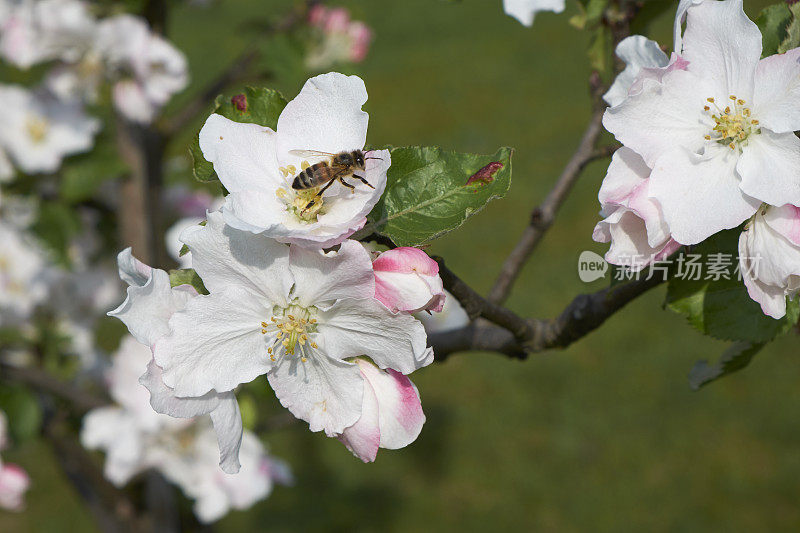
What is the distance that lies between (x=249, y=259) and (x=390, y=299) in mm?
172

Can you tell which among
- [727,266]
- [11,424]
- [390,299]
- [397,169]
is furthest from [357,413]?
[11,424]

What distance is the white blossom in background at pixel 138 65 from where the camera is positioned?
218 cm

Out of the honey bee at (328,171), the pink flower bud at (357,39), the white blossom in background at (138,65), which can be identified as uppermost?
the honey bee at (328,171)

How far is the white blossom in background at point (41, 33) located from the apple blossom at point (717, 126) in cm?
164

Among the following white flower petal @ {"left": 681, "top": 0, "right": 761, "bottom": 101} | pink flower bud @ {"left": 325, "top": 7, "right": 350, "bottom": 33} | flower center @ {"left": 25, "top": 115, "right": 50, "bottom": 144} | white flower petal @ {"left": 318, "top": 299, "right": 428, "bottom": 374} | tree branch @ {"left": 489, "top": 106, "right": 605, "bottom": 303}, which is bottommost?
flower center @ {"left": 25, "top": 115, "right": 50, "bottom": 144}

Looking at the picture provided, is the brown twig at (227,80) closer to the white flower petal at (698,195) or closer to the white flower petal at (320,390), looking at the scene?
the white flower petal at (320,390)

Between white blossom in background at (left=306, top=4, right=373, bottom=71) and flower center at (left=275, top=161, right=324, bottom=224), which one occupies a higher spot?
flower center at (left=275, top=161, right=324, bottom=224)

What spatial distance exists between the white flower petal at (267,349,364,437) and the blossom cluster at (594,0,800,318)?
13.6 inches

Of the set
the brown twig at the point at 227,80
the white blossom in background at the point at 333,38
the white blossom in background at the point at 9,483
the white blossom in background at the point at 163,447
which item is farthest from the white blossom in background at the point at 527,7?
the white blossom in background at the point at 9,483

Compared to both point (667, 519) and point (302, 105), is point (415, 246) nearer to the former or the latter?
point (302, 105)

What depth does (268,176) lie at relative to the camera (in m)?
1.00

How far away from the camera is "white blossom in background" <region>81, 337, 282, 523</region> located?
203 centimetres

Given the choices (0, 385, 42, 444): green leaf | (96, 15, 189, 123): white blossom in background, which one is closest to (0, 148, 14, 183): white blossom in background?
(96, 15, 189, 123): white blossom in background

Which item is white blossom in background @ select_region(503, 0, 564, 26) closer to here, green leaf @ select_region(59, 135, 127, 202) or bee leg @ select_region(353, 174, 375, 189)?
bee leg @ select_region(353, 174, 375, 189)
